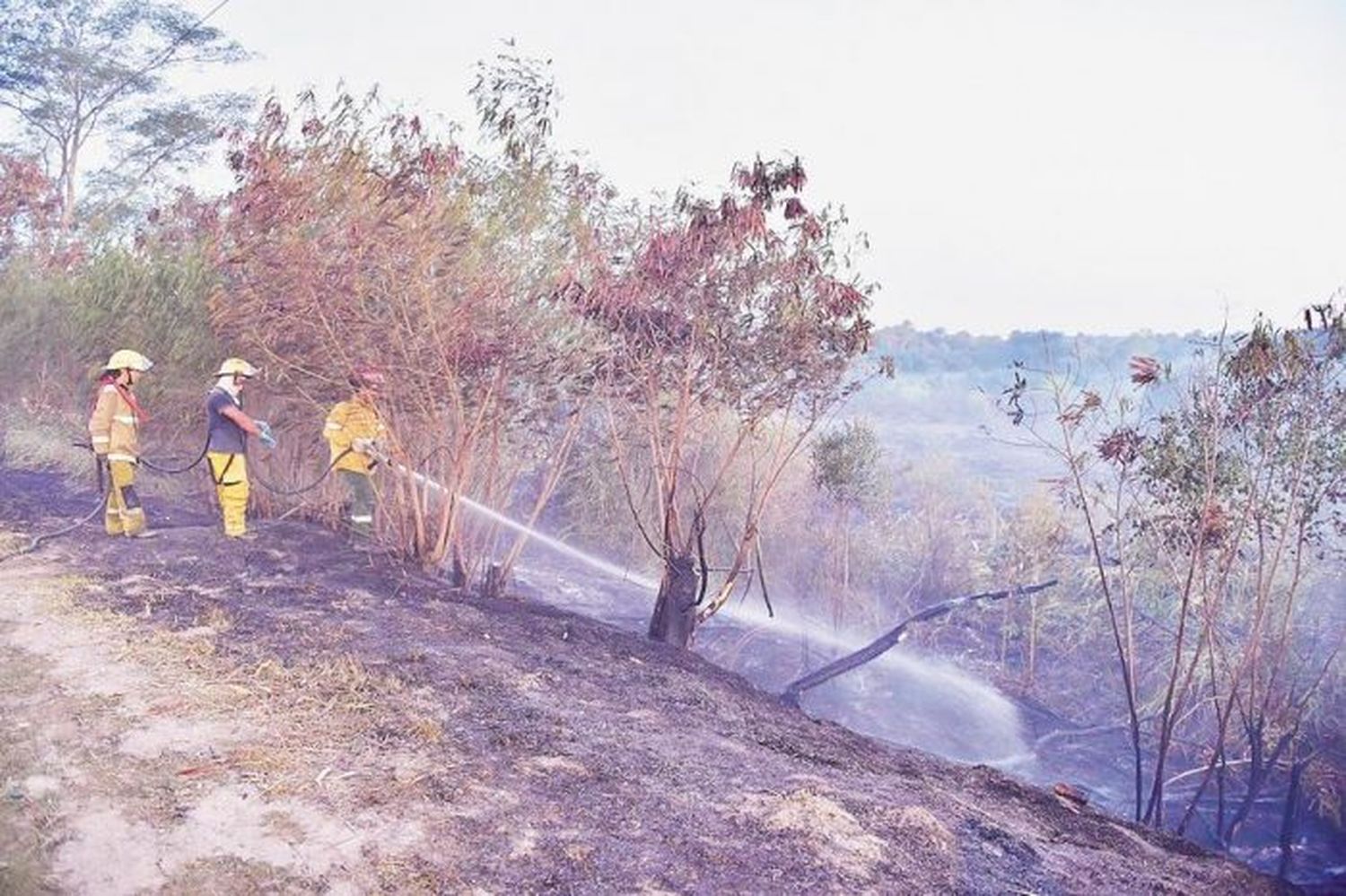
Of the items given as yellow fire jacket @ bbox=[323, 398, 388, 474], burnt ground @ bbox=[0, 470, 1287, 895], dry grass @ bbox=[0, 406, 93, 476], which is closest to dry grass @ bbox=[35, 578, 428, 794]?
burnt ground @ bbox=[0, 470, 1287, 895]

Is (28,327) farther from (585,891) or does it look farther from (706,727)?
(585,891)

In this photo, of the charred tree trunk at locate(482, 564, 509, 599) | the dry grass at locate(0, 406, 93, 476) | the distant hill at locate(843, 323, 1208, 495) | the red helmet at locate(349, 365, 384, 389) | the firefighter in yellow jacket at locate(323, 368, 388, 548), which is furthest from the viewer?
the distant hill at locate(843, 323, 1208, 495)

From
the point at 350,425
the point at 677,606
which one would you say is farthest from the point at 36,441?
the point at 677,606

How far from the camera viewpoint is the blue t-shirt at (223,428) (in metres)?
9.71

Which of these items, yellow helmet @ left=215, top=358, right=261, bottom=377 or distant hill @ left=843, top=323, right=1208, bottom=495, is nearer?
yellow helmet @ left=215, top=358, right=261, bottom=377

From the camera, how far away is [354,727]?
5344 millimetres

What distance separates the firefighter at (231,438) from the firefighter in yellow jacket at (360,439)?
2.11 ft

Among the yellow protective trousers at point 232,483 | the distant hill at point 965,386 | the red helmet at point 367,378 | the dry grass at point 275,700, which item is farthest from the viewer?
the distant hill at point 965,386

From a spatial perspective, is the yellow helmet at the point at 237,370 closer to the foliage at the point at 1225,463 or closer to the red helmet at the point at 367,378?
the red helmet at the point at 367,378

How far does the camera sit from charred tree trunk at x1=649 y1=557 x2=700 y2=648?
396 inches

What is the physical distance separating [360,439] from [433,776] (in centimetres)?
589

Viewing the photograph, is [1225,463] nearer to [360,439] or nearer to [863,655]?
[863,655]

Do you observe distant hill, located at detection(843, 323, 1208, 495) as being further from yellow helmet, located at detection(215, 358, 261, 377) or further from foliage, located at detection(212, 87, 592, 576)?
yellow helmet, located at detection(215, 358, 261, 377)

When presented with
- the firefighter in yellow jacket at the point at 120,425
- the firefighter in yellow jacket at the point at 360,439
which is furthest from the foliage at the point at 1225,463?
the firefighter in yellow jacket at the point at 120,425
